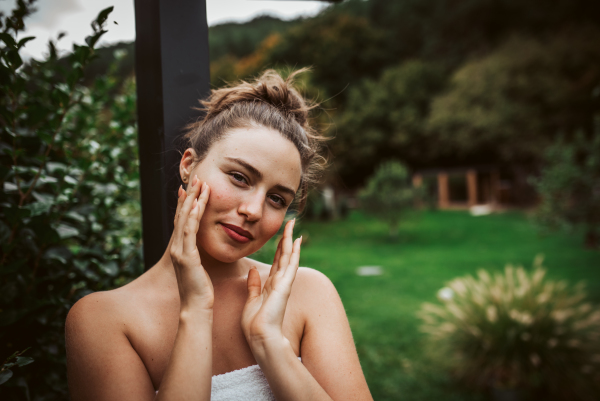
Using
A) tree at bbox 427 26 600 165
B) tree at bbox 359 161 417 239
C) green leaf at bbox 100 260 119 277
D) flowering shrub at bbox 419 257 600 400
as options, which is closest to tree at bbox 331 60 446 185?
tree at bbox 427 26 600 165

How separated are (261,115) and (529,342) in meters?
4.13

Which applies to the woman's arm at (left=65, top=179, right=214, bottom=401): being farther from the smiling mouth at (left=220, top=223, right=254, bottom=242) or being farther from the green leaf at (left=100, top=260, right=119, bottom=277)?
the green leaf at (left=100, top=260, right=119, bottom=277)

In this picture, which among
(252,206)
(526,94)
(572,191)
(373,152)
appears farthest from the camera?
(373,152)

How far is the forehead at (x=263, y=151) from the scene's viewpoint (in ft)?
4.62

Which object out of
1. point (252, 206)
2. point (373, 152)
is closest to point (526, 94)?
point (373, 152)

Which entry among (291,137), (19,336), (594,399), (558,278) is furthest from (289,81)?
(558,278)

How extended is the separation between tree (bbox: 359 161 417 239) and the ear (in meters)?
12.6

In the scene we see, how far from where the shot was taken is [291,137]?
153 centimetres

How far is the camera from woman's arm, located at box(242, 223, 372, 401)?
125 cm

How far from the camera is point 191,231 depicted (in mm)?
1284

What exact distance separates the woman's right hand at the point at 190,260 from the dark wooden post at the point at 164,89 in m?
0.39

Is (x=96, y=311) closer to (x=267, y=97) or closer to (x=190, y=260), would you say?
(x=190, y=260)

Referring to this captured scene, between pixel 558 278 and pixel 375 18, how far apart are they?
2527cm

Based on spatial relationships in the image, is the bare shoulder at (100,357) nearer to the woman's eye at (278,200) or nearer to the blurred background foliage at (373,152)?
the blurred background foliage at (373,152)
